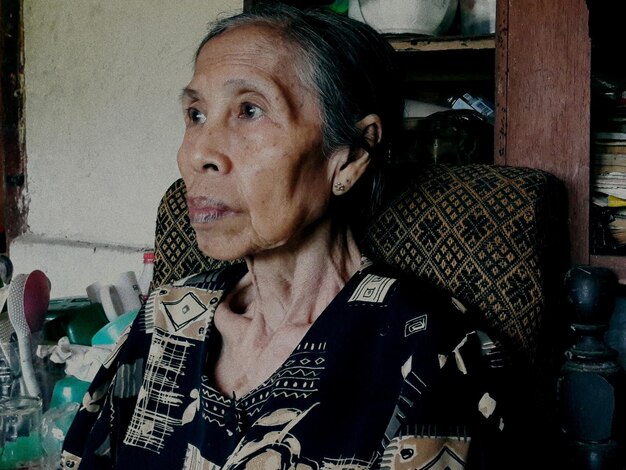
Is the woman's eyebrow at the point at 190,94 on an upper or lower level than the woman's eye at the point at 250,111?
upper

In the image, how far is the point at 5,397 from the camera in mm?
1675

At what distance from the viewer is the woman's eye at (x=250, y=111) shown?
48.1 inches

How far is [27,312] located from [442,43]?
45.0 inches

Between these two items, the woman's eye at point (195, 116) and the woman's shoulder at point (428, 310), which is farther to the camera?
the woman's eye at point (195, 116)

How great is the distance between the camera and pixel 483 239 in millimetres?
1269

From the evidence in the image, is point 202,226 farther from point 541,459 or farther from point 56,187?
point 56,187

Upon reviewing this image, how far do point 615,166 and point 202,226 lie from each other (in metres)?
0.87

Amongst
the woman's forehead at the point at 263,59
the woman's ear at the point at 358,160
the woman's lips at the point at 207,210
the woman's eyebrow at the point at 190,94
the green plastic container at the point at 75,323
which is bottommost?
the green plastic container at the point at 75,323

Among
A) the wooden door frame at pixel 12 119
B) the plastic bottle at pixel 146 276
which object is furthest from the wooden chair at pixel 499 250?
the wooden door frame at pixel 12 119

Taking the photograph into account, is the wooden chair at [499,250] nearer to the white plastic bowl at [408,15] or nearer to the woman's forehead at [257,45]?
the woman's forehead at [257,45]

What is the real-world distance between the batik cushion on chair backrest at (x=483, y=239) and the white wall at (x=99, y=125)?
1.24m

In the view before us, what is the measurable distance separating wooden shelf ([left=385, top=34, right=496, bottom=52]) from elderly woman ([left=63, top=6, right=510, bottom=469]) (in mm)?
471

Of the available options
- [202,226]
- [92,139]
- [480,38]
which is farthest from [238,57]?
[92,139]

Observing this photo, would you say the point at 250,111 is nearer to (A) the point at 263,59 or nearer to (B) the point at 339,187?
(A) the point at 263,59
